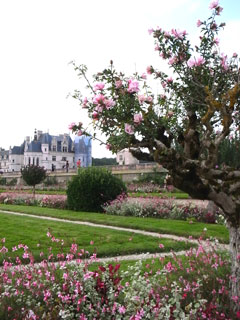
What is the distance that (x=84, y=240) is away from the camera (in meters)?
8.24

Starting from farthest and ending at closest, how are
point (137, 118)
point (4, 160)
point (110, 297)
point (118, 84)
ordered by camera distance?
point (4, 160) → point (118, 84) → point (137, 118) → point (110, 297)

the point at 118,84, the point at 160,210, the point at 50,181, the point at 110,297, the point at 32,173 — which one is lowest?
the point at 160,210

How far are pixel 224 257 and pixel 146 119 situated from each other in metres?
2.09

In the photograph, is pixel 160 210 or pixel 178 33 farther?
pixel 160 210

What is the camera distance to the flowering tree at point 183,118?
3.41m

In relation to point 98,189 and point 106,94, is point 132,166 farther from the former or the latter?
point 106,94

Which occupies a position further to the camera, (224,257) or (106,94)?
(224,257)

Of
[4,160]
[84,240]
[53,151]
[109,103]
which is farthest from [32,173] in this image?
[4,160]

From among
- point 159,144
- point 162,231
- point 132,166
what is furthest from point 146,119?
point 132,166

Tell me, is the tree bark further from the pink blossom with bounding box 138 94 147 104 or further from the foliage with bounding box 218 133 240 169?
the foliage with bounding box 218 133 240 169

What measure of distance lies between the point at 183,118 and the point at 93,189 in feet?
33.9

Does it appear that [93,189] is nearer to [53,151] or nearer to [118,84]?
[118,84]

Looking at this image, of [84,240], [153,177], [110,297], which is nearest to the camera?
[110,297]

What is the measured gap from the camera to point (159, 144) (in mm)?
3701
